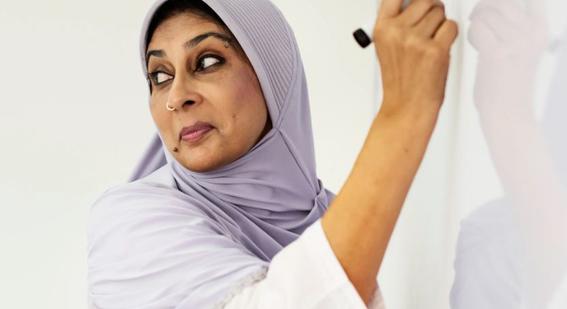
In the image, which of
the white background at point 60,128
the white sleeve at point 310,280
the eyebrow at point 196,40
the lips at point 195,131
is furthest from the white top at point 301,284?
the white background at point 60,128

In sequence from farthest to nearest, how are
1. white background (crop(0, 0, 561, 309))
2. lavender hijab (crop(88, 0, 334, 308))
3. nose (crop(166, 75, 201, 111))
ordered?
white background (crop(0, 0, 561, 309)), nose (crop(166, 75, 201, 111)), lavender hijab (crop(88, 0, 334, 308))

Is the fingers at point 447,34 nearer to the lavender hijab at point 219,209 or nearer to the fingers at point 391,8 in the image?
the fingers at point 391,8

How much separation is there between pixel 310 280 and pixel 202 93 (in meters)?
0.38

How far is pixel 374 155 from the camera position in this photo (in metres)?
0.63

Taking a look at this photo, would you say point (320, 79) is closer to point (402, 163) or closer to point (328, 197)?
point (328, 197)

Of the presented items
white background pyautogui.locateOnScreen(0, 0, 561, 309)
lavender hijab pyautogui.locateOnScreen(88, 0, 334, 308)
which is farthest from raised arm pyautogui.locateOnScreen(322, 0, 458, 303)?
white background pyautogui.locateOnScreen(0, 0, 561, 309)

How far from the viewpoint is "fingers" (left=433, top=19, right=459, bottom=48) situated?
622 mm

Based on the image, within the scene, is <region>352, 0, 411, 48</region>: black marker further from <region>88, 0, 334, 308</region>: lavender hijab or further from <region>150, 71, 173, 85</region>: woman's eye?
<region>150, 71, 173, 85</region>: woman's eye

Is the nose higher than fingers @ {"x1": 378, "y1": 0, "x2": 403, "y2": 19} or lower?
higher

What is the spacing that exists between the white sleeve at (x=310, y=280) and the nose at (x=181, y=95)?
334 millimetres

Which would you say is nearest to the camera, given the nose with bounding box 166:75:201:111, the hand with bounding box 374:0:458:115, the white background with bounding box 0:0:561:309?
the hand with bounding box 374:0:458:115

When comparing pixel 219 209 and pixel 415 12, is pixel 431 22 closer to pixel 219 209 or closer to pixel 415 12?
pixel 415 12

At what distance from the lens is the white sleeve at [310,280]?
0.62 meters

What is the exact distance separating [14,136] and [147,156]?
0.97 m
